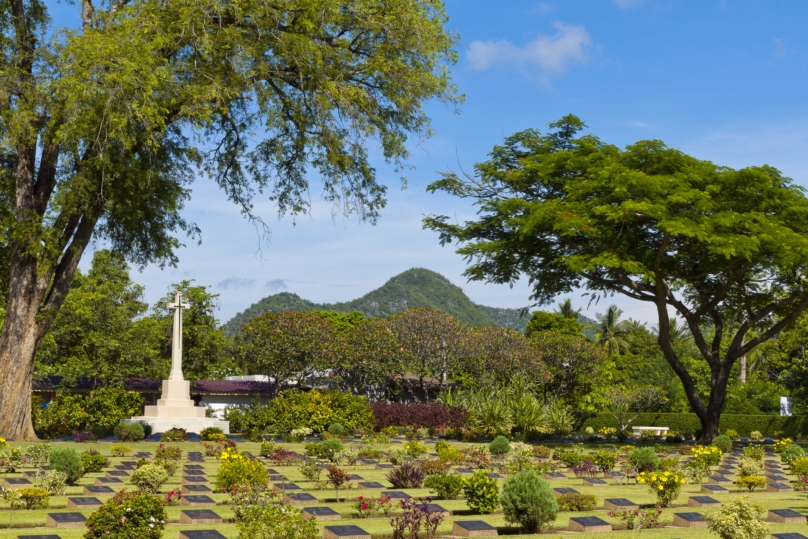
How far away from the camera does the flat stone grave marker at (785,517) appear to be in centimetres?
1185

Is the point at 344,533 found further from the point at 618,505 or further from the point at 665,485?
the point at 665,485

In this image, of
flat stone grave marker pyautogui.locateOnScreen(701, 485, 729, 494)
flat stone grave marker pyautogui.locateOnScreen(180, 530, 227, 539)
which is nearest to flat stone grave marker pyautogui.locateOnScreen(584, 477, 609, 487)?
flat stone grave marker pyautogui.locateOnScreen(701, 485, 729, 494)

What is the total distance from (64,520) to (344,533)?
342 centimetres

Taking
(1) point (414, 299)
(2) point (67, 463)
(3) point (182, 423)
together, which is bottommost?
(3) point (182, 423)

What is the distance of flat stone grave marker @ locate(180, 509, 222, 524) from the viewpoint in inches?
435

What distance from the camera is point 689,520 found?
11508 millimetres

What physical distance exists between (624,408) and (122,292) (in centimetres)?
2667

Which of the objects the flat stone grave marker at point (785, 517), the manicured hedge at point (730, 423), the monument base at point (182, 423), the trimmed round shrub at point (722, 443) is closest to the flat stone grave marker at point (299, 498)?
the flat stone grave marker at point (785, 517)

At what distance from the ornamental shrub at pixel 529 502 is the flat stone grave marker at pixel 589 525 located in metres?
0.29

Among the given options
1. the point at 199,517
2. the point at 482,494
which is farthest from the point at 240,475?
the point at 482,494

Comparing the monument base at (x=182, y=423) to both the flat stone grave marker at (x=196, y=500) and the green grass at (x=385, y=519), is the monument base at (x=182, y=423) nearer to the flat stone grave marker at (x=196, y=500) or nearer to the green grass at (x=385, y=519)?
the green grass at (x=385, y=519)

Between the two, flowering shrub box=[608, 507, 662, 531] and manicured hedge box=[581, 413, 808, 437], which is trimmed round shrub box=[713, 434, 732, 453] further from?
flowering shrub box=[608, 507, 662, 531]

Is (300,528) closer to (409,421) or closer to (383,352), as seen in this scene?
(409,421)

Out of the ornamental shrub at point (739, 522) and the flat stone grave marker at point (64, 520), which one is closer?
the ornamental shrub at point (739, 522)
